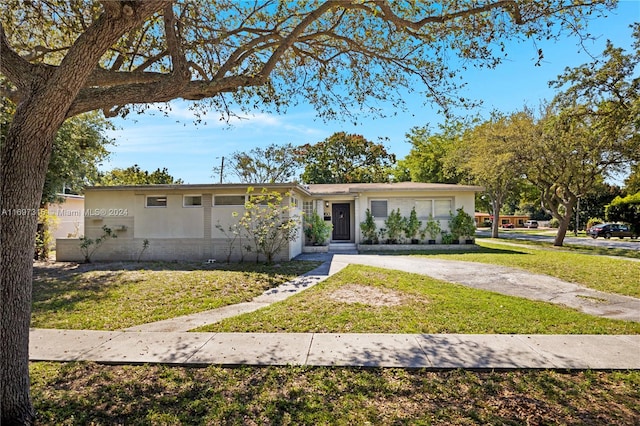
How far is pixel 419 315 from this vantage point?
19.6ft

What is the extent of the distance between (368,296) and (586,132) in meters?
14.7

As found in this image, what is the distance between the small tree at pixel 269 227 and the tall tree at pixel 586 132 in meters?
9.10

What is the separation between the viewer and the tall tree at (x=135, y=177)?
2997 cm

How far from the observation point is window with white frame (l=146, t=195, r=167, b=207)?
1359 centimetres

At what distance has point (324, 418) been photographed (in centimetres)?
299

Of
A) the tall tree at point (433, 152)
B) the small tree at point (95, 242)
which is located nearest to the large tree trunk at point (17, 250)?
the small tree at point (95, 242)

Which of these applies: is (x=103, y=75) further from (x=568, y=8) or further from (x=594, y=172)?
(x=594, y=172)

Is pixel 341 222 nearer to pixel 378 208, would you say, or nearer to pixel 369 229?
pixel 369 229

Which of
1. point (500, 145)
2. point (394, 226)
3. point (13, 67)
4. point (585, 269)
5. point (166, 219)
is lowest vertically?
point (585, 269)

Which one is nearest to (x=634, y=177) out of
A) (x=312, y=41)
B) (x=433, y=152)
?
(x=433, y=152)

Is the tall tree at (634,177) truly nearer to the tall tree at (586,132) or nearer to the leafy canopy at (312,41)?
the tall tree at (586,132)

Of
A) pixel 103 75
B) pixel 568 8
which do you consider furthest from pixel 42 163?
pixel 568 8

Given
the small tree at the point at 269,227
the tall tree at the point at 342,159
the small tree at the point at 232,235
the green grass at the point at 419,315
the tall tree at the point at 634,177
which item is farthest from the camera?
the tall tree at the point at 342,159

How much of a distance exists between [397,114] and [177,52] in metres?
4.70
